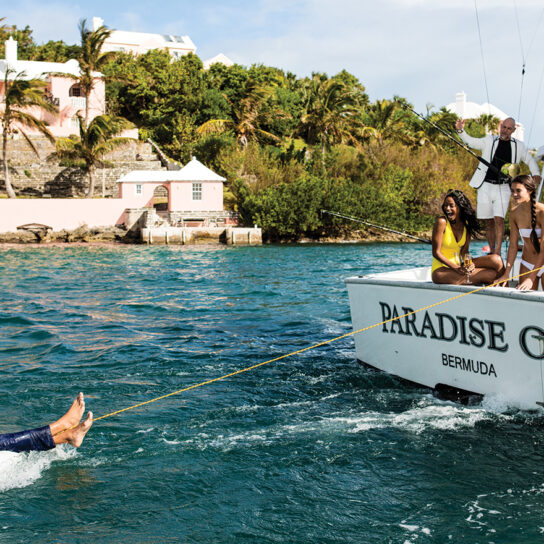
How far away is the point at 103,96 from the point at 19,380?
148 ft

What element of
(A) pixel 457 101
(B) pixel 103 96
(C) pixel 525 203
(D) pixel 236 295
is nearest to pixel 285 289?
(D) pixel 236 295

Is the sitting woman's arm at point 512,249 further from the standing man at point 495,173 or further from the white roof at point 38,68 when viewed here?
the white roof at point 38,68

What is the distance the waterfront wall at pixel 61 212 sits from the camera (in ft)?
122

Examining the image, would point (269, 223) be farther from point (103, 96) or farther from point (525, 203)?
point (525, 203)

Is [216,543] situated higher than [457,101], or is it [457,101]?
[457,101]

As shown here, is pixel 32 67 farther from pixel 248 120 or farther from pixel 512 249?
pixel 512 249

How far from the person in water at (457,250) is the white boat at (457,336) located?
0.27 metres

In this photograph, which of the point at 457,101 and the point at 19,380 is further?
the point at 457,101

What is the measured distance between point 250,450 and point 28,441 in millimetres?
1922

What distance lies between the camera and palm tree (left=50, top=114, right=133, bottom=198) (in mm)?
41906

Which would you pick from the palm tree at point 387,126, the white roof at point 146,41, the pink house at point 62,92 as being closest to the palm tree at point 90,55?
the pink house at point 62,92

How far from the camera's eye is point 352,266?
24.1 m

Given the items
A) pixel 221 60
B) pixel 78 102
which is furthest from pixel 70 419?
pixel 221 60

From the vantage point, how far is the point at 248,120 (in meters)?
51.1
